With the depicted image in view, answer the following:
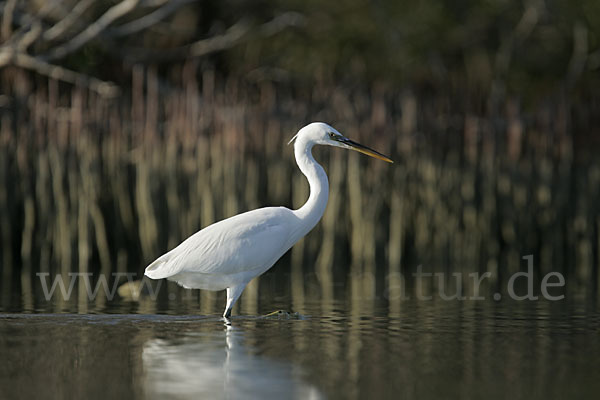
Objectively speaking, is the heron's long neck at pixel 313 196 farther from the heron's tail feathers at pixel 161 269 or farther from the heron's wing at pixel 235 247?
the heron's tail feathers at pixel 161 269

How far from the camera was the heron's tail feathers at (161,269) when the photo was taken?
25.7 feet

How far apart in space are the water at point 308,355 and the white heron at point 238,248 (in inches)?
12.6

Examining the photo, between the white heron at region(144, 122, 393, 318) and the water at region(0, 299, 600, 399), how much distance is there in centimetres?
32

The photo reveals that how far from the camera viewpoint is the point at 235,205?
13508 millimetres

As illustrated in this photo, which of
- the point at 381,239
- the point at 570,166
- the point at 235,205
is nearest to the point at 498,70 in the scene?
the point at 570,166

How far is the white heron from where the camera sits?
778cm

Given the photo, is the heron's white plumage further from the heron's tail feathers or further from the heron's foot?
the heron's foot

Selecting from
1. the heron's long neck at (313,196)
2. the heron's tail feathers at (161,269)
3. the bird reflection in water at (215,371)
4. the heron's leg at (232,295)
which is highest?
the heron's long neck at (313,196)

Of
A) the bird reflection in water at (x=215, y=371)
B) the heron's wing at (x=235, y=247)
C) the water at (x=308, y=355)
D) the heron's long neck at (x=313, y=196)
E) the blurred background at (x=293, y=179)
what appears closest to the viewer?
the bird reflection in water at (x=215, y=371)

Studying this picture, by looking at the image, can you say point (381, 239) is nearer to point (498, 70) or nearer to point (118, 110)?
point (118, 110)

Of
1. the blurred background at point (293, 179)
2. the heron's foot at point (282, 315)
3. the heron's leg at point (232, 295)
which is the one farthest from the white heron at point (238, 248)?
the blurred background at point (293, 179)

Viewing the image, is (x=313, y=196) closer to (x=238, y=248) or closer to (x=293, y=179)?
(x=238, y=248)

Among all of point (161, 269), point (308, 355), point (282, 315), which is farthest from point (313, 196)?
point (308, 355)

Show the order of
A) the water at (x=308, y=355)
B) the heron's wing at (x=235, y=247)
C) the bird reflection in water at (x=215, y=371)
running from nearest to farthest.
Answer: the bird reflection in water at (x=215, y=371)
the water at (x=308, y=355)
the heron's wing at (x=235, y=247)
